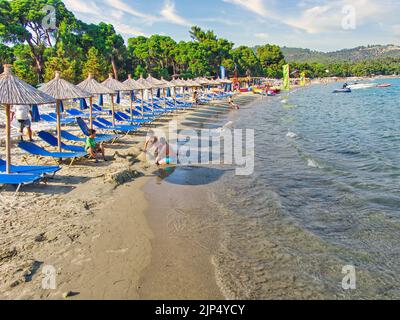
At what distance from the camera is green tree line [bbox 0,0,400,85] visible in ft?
98.0

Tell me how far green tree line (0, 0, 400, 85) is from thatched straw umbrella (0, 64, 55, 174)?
2028cm

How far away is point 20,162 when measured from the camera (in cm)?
924

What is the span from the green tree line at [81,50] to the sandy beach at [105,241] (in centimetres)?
2144

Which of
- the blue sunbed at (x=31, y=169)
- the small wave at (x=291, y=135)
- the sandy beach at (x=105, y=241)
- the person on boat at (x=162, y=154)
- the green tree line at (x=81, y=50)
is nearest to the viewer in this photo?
the sandy beach at (x=105, y=241)

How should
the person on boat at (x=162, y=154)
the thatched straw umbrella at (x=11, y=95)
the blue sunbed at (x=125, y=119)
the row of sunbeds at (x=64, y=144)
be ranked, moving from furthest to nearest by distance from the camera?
the blue sunbed at (x=125, y=119) < the person on boat at (x=162, y=154) < the row of sunbeds at (x=64, y=144) < the thatched straw umbrella at (x=11, y=95)

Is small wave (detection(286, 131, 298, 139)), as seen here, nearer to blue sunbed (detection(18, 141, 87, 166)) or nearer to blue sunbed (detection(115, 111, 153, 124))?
blue sunbed (detection(115, 111, 153, 124))

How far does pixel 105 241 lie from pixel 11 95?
3872 mm

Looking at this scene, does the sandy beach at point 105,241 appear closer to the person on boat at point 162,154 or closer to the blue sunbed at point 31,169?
the blue sunbed at point 31,169

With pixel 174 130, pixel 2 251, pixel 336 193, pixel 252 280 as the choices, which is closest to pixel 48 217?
pixel 2 251

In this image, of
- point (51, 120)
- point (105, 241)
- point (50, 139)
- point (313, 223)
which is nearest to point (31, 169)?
point (50, 139)

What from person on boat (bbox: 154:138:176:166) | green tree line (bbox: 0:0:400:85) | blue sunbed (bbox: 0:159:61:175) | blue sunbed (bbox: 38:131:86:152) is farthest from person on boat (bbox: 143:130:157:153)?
green tree line (bbox: 0:0:400:85)

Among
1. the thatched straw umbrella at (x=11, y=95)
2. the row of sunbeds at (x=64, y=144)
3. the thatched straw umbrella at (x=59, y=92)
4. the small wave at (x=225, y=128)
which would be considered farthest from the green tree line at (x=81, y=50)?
the thatched straw umbrella at (x=11, y=95)

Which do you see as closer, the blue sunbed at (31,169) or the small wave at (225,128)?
the blue sunbed at (31,169)

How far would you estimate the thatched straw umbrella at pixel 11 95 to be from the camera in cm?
676
